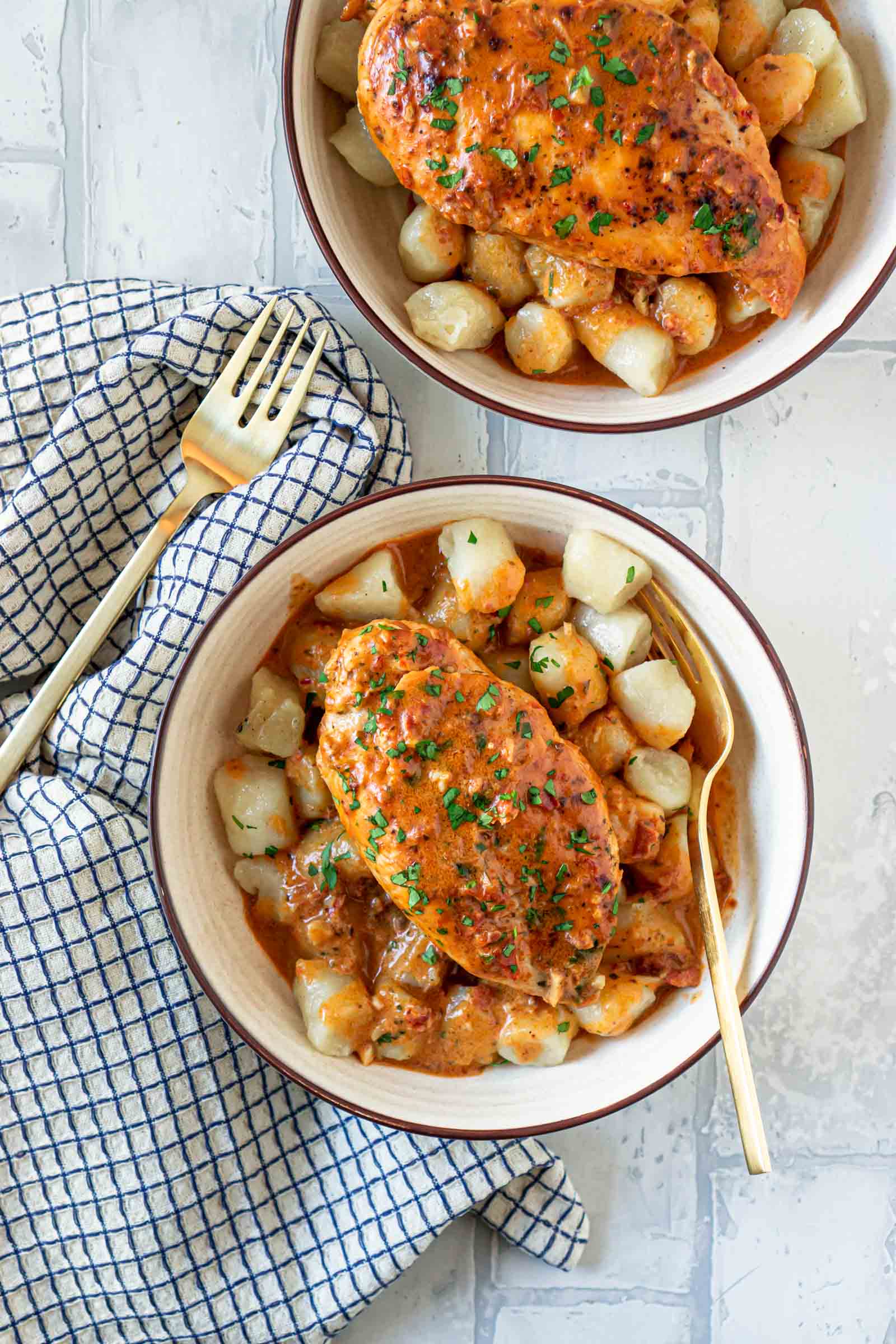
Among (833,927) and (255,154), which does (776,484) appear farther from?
(255,154)

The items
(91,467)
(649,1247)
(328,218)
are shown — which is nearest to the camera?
(328,218)

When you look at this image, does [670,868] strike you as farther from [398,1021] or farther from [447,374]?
[447,374]

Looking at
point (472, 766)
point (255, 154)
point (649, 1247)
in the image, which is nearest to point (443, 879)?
point (472, 766)

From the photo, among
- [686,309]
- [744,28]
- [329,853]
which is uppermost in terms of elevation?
[744,28]

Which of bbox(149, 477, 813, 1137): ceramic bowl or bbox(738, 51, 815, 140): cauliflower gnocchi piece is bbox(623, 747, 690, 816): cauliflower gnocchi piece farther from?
bbox(738, 51, 815, 140): cauliflower gnocchi piece

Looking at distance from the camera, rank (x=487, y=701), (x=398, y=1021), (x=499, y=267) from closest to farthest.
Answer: (x=487, y=701) < (x=398, y=1021) < (x=499, y=267)

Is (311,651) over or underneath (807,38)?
underneath

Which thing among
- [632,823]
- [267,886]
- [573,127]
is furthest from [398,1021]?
[573,127]
